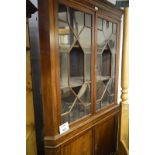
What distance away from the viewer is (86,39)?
157 centimetres

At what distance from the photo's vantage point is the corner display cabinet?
1.22 meters

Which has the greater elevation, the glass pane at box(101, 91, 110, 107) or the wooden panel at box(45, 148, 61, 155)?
the glass pane at box(101, 91, 110, 107)

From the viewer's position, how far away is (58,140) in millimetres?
1309

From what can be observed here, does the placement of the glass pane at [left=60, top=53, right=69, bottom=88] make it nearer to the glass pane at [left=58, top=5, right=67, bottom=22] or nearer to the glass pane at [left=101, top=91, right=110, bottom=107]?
the glass pane at [left=58, top=5, right=67, bottom=22]

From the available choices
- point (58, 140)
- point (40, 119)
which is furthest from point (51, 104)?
point (40, 119)

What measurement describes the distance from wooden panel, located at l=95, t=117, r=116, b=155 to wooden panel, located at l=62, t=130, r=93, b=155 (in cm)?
13

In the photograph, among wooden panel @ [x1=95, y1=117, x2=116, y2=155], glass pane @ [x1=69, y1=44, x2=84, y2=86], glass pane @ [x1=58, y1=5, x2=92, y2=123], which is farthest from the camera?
wooden panel @ [x1=95, y1=117, x2=116, y2=155]

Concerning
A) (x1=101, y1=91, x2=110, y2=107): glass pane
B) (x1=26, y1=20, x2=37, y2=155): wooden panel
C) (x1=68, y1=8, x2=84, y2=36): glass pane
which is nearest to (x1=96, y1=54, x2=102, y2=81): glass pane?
(x1=101, y1=91, x2=110, y2=107): glass pane

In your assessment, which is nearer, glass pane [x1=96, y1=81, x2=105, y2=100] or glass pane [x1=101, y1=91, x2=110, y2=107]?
glass pane [x1=96, y1=81, x2=105, y2=100]

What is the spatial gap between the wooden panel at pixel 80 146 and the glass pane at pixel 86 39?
83 centimetres
